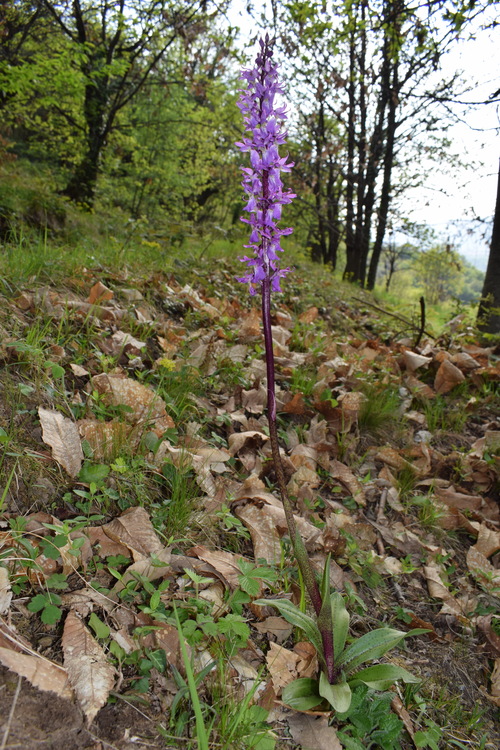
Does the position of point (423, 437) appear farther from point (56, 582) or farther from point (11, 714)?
point (11, 714)

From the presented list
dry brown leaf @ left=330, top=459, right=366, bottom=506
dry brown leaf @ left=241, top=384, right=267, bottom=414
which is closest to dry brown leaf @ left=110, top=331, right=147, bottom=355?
dry brown leaf @ left=241, top=384, right=267, bottom=414

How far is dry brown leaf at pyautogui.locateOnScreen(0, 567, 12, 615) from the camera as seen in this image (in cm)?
120

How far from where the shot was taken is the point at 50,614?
1.22 meters

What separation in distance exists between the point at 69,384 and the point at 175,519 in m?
0.92

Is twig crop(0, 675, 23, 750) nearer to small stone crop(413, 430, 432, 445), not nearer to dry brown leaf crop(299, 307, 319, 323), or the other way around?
small stone crop(413, 430, 432, 445)

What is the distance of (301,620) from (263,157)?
1.42m

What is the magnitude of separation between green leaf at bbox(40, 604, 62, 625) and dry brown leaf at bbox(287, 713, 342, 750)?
2.35ft

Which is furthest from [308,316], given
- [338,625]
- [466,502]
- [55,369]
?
[338,625]

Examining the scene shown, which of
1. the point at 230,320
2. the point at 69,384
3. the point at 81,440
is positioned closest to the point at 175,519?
the point at 81,440

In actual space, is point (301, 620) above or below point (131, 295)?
below

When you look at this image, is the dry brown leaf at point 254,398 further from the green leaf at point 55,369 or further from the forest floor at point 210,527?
the green leaf at point 55,369

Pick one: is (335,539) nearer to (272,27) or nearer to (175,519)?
(175,519)

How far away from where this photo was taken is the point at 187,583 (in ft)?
5.08

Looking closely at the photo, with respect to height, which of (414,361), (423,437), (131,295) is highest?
(131,295)
